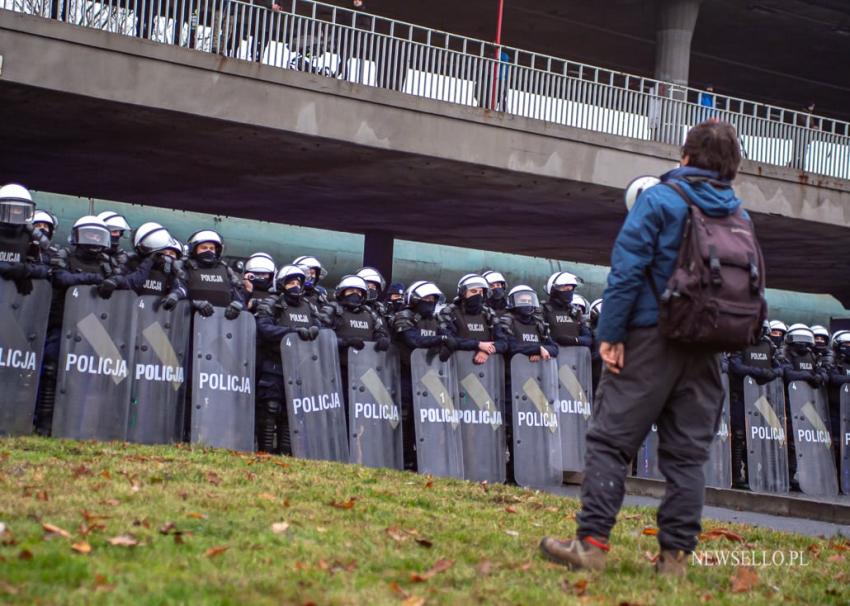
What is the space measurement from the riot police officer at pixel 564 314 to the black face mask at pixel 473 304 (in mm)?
1200

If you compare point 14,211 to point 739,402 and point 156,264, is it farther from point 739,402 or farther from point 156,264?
point 739,402

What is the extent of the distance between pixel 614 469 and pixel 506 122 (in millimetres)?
16344

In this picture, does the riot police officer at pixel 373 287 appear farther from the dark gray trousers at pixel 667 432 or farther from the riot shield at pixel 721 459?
the dark gray trousers at pixel 667 432

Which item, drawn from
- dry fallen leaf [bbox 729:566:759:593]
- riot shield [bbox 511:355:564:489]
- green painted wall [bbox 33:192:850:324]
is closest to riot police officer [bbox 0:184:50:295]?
riot shield [bbox 511:355:564:489]

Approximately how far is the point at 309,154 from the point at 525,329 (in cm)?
915

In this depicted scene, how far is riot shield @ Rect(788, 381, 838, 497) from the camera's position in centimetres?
1470

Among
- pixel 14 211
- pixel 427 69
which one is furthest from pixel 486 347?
pixel 427 69

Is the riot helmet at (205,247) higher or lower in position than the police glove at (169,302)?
higher

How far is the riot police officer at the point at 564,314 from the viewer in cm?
1398

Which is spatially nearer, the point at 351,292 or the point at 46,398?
the point at 46,398

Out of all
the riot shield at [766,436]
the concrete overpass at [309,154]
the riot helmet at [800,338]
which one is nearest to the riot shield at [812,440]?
the riot shield at [766,436]

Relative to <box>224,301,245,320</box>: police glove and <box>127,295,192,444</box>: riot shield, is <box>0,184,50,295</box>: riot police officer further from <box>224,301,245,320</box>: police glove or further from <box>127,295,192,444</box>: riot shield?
<box>224,301,245,320</box>: police glove

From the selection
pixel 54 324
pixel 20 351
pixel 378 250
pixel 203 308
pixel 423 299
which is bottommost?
pixel 20 351

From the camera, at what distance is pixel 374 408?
444 inches
